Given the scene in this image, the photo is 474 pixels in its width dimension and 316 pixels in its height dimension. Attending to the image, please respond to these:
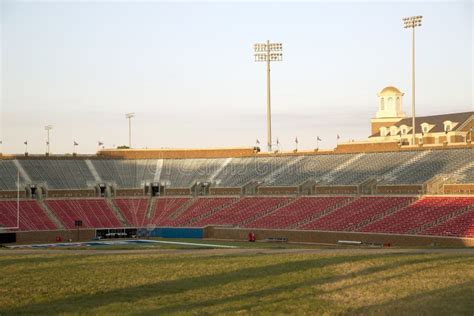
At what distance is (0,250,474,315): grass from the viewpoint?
27.1 m

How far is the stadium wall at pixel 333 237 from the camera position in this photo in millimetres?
58713

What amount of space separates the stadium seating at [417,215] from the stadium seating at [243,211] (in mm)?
16652

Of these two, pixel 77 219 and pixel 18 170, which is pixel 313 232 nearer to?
pixel 77 219

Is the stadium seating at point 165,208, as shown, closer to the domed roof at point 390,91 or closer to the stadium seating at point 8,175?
the stadium seating at point 8,175

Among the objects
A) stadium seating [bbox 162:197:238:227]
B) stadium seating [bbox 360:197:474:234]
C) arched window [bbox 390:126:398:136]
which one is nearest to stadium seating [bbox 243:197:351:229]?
stadium seating [bbox 162:197:238:227]

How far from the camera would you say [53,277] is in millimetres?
34312

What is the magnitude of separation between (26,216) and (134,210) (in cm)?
1386

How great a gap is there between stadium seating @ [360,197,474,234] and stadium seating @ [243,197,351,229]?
9.46 m

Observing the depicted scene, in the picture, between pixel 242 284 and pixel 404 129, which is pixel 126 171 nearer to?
pixel 404 129

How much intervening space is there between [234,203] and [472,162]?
91.3 ft

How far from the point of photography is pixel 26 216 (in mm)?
80938

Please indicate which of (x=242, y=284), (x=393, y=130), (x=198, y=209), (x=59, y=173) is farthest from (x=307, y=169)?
(x=242, y=284)

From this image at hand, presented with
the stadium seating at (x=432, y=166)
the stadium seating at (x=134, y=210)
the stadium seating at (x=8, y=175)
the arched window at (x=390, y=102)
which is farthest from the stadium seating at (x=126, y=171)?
the arched window at (x=390, y=102)

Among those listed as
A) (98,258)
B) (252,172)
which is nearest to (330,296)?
(98,258)
